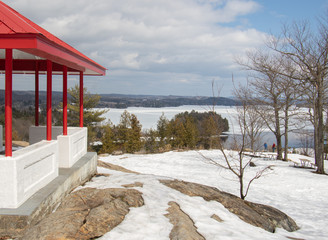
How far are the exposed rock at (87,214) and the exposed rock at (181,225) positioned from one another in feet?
2.13

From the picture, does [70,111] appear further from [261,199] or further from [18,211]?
[18,211]

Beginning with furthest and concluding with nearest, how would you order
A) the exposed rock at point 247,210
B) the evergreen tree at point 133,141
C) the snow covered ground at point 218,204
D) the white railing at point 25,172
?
the evergreen tree at point 133,141 → the exposed rock at point 247,210 → the snow covered ground at point 218,204 → the white railing at point 25,172

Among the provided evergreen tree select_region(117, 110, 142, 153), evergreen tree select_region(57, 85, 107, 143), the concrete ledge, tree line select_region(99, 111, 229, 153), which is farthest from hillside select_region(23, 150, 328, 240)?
evergreen tree select_region(117, 110, 142, 153)

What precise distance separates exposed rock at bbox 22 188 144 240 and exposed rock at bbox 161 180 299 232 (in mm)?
1380

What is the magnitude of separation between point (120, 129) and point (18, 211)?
3731 centimetres

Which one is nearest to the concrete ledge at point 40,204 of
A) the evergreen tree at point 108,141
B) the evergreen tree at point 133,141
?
the evergreen tree at point 108,141

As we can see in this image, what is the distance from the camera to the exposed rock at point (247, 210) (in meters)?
5.75

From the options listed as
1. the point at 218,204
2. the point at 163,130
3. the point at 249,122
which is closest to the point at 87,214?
the point at 218,204

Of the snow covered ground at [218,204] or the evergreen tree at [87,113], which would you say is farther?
the evergreen tree at [87,113]

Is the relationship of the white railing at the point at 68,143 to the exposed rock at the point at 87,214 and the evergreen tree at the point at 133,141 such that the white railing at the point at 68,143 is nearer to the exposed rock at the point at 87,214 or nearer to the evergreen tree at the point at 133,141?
the exposed rock at the point at 87,214

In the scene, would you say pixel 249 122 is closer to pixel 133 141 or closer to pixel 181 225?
pixel 181 225

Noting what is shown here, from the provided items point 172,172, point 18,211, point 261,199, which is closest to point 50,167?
point 18,211

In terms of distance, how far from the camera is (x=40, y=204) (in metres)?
4.45

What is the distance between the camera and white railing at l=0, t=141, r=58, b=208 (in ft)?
13.6
